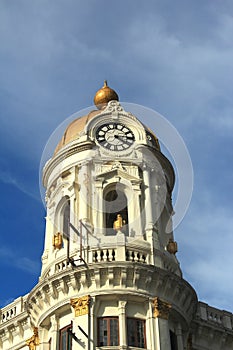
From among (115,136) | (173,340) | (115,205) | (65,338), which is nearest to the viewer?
(65,338)

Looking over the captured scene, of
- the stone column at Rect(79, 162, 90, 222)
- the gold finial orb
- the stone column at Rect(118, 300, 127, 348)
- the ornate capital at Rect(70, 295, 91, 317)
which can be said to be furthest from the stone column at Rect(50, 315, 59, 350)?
the gold finial orb

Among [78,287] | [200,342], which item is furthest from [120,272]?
[200,342]

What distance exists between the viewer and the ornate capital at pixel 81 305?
121ft

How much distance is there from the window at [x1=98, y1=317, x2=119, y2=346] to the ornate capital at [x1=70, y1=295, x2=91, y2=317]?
92 cm

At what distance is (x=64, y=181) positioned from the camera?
44.3 metres

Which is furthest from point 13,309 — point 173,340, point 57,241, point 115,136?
point 115,136

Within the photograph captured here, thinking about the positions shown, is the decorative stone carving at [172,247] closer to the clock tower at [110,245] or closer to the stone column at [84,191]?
the clock tower at [110,245]

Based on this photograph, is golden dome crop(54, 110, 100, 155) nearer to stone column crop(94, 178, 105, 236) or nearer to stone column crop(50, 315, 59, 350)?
stone column crop(94, 178, 105, 236)

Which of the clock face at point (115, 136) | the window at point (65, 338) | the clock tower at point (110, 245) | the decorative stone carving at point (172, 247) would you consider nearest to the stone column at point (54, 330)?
the clock tower at point (110, 245)

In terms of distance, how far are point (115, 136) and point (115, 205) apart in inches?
180

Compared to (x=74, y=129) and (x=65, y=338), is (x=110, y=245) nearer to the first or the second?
(x=65, y=338)

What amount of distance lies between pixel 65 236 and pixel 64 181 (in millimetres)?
3555

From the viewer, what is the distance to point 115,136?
45594 mm

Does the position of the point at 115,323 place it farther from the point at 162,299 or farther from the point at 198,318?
the point at 198,318
